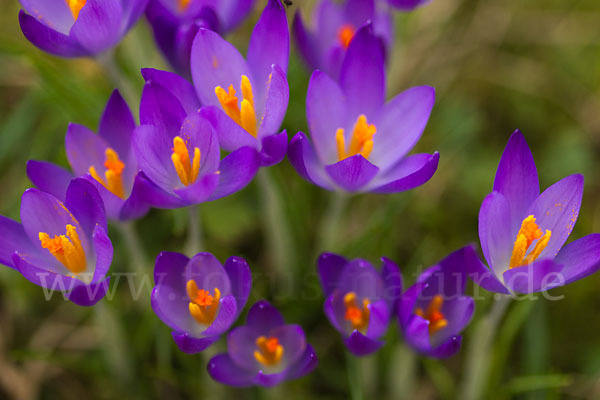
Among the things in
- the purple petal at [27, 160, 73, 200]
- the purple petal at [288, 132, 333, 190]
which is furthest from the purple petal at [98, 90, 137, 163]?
the purple petal at [288, 132, 333, 190]

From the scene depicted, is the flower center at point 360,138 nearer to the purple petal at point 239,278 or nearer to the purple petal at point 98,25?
the purple petal at point 239,278

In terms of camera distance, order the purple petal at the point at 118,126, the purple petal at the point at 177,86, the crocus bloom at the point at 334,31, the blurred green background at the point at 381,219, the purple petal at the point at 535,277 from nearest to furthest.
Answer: the purple petal at the point at 535,277 < the purple petal at the point at 177,86 < the purple petal at the point at 118,126 < the crocus bloom at the point at 334,31 < the blurred green background at the point at 381,219

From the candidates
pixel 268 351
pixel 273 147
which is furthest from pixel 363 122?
pixel 268 351

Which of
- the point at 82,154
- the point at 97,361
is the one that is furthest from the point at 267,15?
the point at 97,361

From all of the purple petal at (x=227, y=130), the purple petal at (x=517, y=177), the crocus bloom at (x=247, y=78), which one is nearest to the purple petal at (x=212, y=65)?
the crocus bloom at (x=247, y=78)

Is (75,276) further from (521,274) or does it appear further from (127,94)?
(521,274)

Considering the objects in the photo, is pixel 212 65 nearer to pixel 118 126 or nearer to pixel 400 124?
pixel 118 126
